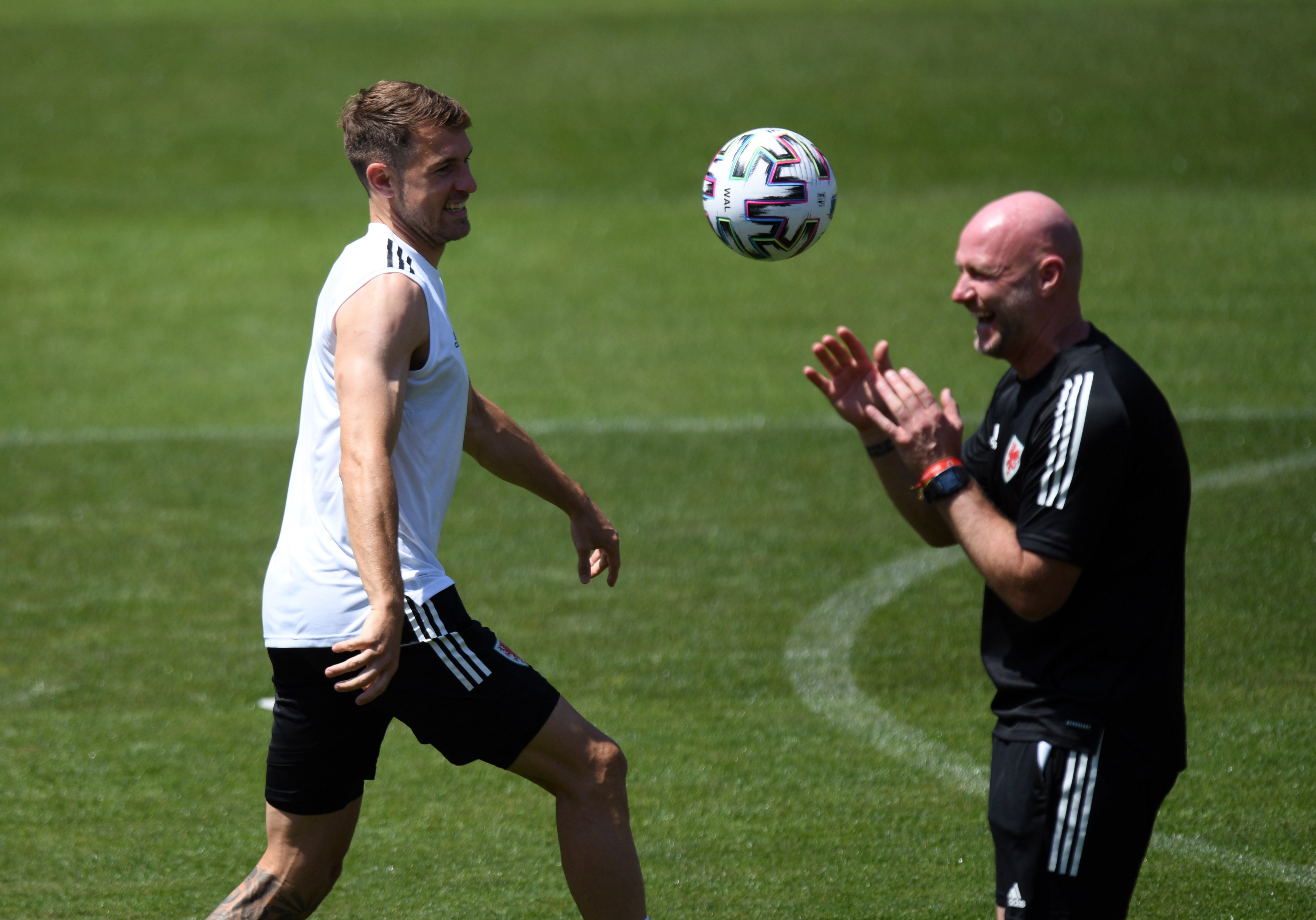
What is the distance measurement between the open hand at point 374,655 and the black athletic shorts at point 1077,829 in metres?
1.57

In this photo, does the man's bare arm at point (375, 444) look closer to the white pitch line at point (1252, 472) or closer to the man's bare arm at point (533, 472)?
the man's bare arm at point (533, 472)

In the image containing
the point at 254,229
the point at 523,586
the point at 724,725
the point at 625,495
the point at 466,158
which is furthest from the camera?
the point at 254,229

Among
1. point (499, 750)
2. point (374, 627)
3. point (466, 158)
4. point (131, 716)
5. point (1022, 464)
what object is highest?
point (466, 158)

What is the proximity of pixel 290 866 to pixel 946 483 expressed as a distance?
86.6 inches

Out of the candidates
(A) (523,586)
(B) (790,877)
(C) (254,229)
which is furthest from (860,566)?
(C) (254,229)

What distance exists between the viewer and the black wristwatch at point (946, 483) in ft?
11.9

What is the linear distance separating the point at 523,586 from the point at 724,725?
7.36ft

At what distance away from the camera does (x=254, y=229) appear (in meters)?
18.9

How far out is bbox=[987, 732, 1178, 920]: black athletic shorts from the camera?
11.4 feet

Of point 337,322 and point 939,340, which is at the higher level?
point 337,322

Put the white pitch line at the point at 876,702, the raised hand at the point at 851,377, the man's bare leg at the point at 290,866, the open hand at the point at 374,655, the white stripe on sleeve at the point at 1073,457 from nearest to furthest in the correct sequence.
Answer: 1. the white stripe on sleeve at the point at 1073,457
2. the open hand at the point at 374,655
3. the raised hand at the point at 851,377
4. the man's bare leg at the point at 290,866
5. the white pitch line at the point at 876,702

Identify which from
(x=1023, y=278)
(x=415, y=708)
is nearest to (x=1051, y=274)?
(x=1023, y=278)

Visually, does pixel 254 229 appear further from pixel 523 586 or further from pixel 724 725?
pixel 724 725

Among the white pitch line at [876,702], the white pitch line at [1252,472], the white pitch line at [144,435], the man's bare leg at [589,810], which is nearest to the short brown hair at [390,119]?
the man's bare leg at [589,810]
